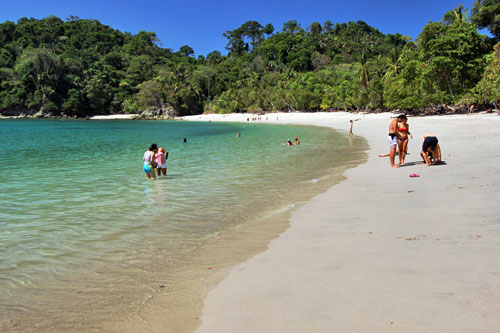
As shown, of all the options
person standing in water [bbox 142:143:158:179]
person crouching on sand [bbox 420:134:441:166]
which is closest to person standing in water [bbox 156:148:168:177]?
person standing in water [bbox 142:143:158:179]

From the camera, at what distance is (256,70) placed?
4616 inches

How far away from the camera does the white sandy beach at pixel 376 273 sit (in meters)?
2.86

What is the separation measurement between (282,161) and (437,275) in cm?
1189

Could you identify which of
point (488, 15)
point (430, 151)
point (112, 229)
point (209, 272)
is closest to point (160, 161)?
point (112, 229)

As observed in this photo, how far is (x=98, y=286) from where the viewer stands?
13.5 feet

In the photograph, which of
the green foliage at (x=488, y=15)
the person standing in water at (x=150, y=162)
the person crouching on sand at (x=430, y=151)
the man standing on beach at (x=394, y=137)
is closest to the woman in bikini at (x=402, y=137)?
the man standing on beach at (x=394, y=137)

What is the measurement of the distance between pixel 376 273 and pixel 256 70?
391 feet

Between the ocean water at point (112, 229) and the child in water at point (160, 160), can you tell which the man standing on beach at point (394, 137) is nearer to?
the ocean water at point (112, 229)

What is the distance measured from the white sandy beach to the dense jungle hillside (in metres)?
29.2

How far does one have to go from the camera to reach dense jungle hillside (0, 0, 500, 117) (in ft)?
130

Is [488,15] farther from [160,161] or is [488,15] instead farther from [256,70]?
[256,70]

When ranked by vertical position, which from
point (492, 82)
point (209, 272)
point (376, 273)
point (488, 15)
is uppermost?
point (488, 15)

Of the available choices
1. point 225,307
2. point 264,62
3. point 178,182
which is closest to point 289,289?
point 225,307

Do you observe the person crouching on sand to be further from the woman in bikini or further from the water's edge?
the water's edge
